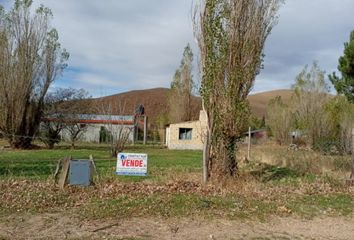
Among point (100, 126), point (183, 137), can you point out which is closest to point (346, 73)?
point (183, 137)

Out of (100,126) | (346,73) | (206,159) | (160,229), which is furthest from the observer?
(100,126)

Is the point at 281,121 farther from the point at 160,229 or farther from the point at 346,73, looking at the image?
the point at 160,229

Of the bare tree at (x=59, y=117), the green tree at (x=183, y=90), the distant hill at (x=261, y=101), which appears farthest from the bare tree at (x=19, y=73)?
the distant hill at (x=261, y=101)

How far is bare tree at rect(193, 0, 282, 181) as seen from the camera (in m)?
12.8

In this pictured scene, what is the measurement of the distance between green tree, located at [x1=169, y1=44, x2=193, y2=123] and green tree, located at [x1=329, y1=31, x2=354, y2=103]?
29.5 metres

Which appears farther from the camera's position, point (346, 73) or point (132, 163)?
point (346, 73)

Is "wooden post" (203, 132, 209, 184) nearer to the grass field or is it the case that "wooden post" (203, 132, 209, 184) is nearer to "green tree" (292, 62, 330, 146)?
the grass field

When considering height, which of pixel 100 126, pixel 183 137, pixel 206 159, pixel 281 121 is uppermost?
pixel 281 121

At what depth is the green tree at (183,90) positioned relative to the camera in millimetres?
50344

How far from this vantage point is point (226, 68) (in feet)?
42.2

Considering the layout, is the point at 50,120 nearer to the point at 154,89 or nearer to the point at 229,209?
the point at 229,209

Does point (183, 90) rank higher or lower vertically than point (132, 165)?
higher

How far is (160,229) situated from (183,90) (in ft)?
143

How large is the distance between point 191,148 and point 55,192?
3367 centimetres
